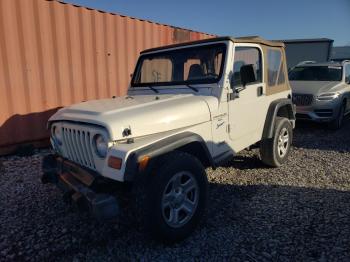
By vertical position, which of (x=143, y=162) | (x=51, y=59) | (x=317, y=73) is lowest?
(x=143, y=162)

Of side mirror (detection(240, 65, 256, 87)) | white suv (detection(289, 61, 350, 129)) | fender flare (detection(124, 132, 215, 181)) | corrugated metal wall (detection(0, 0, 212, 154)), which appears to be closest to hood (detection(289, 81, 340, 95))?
white suv (detection(289, 61, 350, 129))

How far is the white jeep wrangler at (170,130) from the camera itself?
259 cm

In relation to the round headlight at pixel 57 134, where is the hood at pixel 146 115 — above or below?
above

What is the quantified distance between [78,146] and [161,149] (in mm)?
862

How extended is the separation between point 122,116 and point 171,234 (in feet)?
3.88

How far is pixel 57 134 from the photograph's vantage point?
3.38 m

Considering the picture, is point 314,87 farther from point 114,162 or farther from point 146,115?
point 114,162

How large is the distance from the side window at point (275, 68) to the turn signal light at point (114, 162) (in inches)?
118

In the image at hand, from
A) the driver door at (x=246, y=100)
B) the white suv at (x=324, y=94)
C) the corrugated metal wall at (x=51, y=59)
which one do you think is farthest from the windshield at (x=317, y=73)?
the driver door at (x=246, y=100)

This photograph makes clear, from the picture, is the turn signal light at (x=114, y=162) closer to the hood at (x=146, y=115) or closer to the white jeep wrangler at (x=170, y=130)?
the white jeep wrangler at (x=170, y=130)

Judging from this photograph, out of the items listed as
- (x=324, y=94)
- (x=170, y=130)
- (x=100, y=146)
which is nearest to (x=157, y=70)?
(x=170, y=130)

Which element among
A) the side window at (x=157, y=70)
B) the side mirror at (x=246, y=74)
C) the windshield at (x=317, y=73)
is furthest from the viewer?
the windshield at (x=317, y=73)

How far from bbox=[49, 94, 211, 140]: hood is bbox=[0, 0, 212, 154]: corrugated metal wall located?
2910 millimetres

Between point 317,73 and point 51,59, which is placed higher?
point 51,59
